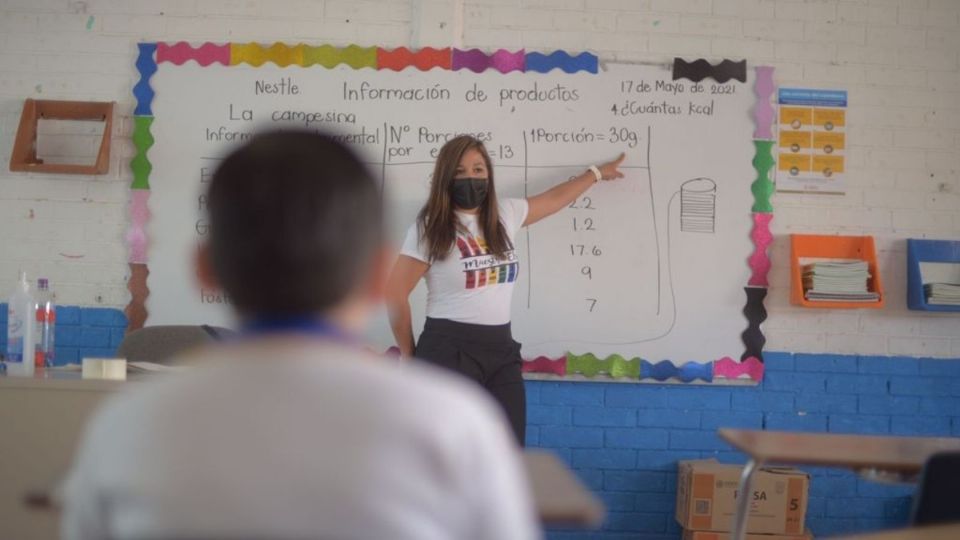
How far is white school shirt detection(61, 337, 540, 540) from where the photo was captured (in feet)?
2.53

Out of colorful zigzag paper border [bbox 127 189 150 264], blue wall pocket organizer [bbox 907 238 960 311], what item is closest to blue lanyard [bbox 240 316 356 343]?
colorful zigzag paper border [bbox 127 189 150 264]

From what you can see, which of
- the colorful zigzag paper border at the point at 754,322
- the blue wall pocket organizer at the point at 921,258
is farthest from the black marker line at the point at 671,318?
the blue wall pocket organizer at the point at 921,258

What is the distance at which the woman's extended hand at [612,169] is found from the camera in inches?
149

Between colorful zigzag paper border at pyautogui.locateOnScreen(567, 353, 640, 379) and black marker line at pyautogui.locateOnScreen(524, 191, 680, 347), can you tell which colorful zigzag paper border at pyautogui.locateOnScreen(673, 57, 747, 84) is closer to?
black marker line at pyautogui.locateOnScreen(524, 191, 680, 347)

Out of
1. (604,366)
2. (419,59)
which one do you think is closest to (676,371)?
(604,366)

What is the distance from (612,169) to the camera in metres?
3.79

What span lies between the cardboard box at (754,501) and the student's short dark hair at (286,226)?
118 inches

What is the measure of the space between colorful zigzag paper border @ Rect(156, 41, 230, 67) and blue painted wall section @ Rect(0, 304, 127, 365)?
103 cm

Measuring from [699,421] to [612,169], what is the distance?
3.50 ft

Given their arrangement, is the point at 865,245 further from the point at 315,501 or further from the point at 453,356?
the point at 315,501

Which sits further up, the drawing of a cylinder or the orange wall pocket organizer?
the drawing of a cylinder

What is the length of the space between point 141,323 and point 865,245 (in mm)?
2914

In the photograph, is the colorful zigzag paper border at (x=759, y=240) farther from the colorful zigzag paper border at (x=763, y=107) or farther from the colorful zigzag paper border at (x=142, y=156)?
the colorful zigzag paper border at (x=142, y=156)

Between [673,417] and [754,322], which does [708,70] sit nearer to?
[754,322]
